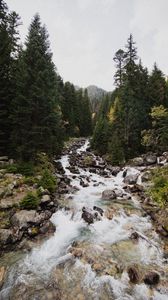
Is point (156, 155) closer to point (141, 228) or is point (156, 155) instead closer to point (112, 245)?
point (141, 228)

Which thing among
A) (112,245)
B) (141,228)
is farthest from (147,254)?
(141,228)

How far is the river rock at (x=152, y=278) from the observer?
8891 millimetres

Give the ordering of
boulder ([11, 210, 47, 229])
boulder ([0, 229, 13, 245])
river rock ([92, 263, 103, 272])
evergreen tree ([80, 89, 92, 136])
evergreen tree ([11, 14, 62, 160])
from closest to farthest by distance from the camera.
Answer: river rock ([92, 263, 103, 272]) < boulder ([0, 229, 13, 245]) < boulder ([11, 210, 47, 229]) < evergreen tree ([11, 14, 62, 160]) < evergreen tree ([80, 89, 92, 136])

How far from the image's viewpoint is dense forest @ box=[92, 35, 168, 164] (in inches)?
1170

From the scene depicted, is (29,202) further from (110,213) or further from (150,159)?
(150,159)

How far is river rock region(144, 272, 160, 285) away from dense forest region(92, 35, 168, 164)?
20.8 meters

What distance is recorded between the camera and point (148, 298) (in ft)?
27.1

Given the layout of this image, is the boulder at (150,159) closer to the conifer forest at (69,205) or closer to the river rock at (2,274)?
the conifer forest at (69,205)

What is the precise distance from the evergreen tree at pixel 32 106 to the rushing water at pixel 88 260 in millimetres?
7551

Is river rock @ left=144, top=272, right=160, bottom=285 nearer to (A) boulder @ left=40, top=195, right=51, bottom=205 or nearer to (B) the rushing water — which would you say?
(B) the rushing water

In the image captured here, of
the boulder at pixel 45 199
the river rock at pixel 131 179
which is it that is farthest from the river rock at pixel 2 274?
the river rock at pixel 131 179

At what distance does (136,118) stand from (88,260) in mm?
25374

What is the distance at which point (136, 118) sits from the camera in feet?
107

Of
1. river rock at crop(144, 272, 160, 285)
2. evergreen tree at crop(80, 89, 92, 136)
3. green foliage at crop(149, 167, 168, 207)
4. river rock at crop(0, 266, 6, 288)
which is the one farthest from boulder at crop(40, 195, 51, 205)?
evergreen tree at crop(80, 89, 92, 136)
